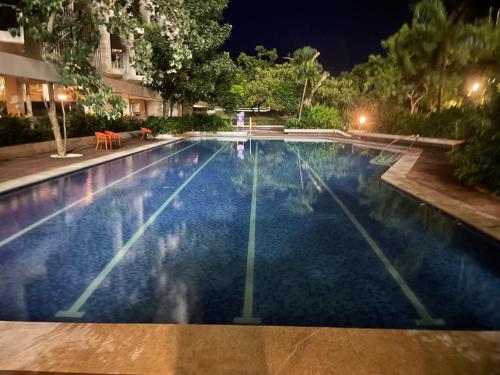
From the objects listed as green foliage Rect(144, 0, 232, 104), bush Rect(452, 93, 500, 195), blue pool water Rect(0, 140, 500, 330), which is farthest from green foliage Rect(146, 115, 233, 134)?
bush Rect(452, 93, 500, 195)

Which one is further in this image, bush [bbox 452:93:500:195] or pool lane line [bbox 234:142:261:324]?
bush [bbox 452:93:500:195]

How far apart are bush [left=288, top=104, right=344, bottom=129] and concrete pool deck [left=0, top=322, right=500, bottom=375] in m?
38.2

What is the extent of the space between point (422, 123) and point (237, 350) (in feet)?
95.0

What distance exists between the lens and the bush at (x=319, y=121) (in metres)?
41.0

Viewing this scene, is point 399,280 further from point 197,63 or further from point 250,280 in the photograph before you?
point 197,63

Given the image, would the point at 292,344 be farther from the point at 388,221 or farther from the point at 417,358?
the point at 388,221

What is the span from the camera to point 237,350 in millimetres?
3461

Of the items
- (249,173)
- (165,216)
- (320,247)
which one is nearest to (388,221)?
(320,247)

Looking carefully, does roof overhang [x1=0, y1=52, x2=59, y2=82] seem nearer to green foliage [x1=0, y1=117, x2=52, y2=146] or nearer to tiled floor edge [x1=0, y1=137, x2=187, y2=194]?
green foliage [x1=0, y1=117, x2=52, y2=146]

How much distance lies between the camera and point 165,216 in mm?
9055

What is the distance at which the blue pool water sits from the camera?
15.4ft

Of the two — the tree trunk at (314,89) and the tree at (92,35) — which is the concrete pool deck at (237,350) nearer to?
the tree at (92,35)

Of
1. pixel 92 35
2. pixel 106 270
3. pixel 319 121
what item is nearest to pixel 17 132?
pixel 92 35

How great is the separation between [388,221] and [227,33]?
2731cm
